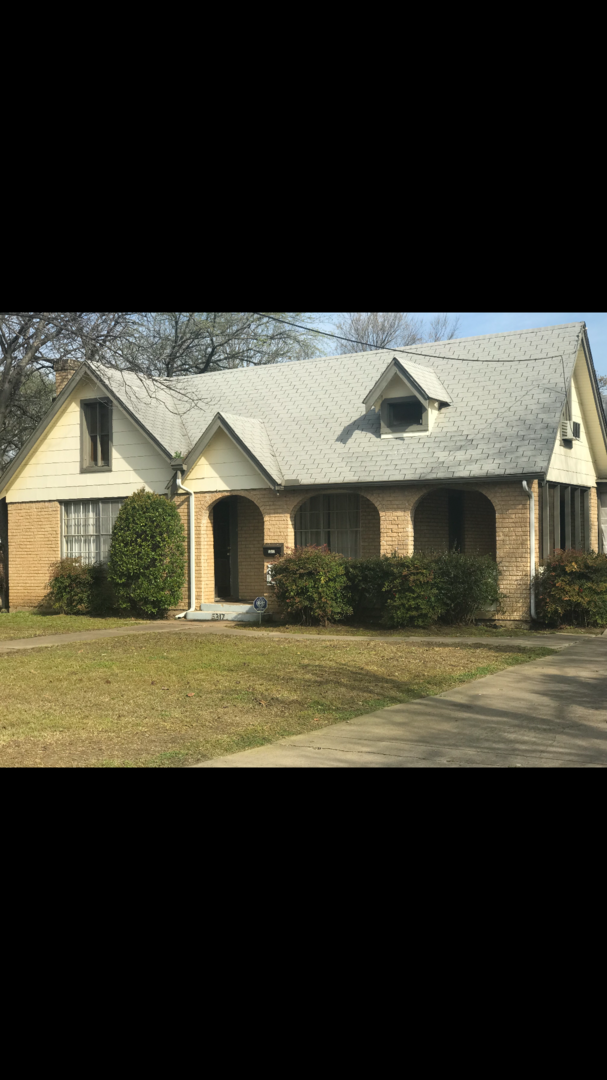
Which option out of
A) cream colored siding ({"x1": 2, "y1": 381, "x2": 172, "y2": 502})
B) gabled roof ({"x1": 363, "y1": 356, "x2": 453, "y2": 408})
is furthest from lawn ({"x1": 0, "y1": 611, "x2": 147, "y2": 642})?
gabled roof ({"x1": 363, "y1": 356, "x2": 453, "y2": 408})

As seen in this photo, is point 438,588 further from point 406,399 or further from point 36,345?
point 36,345

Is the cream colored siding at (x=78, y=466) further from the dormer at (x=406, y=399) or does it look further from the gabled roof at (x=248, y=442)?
the dormer at (x=406, y=399)

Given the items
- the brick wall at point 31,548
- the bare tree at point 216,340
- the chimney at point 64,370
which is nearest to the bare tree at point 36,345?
the chimney at point 64,370

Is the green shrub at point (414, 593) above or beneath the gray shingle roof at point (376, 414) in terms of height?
beneath

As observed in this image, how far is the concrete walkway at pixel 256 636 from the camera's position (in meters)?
15.9

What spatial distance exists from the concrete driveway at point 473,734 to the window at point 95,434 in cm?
1433

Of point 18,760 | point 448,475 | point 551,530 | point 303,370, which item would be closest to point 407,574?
point 448,475

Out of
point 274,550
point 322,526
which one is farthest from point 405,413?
point 274,550

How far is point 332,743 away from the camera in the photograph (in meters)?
8.09

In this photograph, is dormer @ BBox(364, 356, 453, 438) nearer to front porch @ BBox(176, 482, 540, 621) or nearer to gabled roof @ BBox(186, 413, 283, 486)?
front porch @ BBox(176, 482, 540, 621)

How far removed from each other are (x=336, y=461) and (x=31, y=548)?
8.41 meters

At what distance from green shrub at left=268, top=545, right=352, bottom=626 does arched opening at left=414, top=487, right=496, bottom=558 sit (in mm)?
3379

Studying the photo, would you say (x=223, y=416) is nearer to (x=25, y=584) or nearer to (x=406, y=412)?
(x=406, y=412)

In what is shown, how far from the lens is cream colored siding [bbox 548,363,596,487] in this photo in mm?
19891
